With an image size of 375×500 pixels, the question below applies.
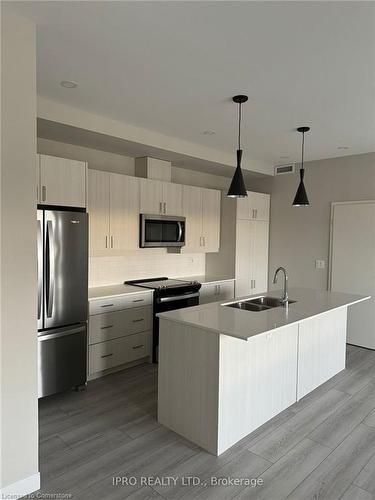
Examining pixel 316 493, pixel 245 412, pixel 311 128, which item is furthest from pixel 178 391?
pixel 311 128

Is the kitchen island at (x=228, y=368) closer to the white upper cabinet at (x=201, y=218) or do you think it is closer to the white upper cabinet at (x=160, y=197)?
the white upper cabinet at (x=160, y=197)

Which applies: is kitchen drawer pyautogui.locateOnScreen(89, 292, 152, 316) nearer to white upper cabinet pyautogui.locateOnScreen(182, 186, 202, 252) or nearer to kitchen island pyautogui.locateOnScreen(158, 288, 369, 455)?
kitchen island pyautogui.locateOnScreen(158, 288, 369, 455)

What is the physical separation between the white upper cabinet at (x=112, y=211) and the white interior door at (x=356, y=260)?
2916mm

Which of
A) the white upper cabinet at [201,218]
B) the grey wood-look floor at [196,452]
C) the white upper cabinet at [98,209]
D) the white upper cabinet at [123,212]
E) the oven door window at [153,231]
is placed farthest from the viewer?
the white upper cabinet at [201,218]

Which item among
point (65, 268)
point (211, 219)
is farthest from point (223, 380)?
point (211, 219)

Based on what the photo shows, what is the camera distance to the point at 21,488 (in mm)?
2098

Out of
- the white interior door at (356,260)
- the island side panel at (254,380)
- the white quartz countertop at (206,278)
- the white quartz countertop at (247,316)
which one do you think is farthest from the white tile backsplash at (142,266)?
the island side panel at (254,380)

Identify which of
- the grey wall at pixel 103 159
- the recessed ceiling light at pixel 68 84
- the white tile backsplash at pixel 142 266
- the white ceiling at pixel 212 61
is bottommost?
the white tile backsplash at pixel 142 266

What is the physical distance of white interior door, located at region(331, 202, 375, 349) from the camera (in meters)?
4.95

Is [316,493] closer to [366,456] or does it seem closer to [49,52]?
[366,456]

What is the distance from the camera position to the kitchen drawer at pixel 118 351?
376 centimetres

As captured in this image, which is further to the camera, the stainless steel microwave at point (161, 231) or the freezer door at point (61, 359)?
the stainless steel microwave at point (161, 231)

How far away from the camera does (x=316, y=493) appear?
7.22 ft

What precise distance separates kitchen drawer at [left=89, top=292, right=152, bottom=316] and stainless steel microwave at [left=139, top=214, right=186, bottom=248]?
667 mm
